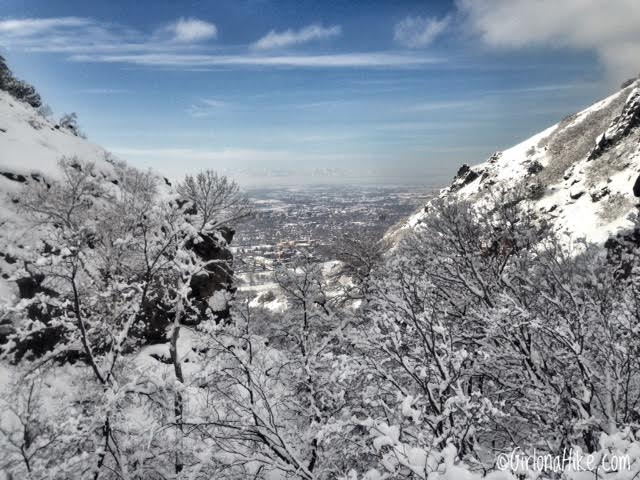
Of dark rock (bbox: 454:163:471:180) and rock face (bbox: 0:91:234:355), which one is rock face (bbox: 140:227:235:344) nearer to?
rock face (bbox: 0:91:234:355)

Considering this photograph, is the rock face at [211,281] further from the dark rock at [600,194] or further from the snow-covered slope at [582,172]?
the dark rock at [600,194]

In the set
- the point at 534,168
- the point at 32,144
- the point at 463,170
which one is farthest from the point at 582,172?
the point at 32,144

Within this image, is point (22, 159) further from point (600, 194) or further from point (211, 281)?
point (600, 194)

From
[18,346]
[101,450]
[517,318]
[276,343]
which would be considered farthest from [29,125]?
[517,318]

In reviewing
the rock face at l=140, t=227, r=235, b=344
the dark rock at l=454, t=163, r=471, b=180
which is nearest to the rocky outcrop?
the dark rock at l=454, t=163, r=471, b=180

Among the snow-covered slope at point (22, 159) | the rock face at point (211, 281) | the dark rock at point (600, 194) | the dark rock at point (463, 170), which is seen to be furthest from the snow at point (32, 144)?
the dark rock at point (463, 170)

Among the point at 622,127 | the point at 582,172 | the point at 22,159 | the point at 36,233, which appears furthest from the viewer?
the point at 622,127
